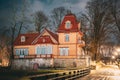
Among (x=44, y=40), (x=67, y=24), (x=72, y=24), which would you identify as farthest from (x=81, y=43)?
(x=44, y=40)

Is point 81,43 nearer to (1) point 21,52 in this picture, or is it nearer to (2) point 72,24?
(2) point 72,24

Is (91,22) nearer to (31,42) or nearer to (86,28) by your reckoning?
(86,28)

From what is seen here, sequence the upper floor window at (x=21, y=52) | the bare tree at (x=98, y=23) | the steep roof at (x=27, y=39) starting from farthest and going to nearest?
the steep roof at (x=27, y=39), the upper floor window at (x=21, y=52), the bare tree at (x=98, y=23)

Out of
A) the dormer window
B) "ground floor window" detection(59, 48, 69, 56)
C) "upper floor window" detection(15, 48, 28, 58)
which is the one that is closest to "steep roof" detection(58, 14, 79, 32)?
the dormer window

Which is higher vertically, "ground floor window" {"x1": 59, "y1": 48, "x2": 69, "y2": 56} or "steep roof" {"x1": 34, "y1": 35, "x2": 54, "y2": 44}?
"steep roof" {"x1": 34, "y1": 35, "x2": 54, "y2": 44}

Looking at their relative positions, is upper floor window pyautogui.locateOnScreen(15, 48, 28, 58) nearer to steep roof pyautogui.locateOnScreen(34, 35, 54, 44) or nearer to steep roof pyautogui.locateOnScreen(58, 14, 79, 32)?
steep roof pyautogui.locateOnScreen(34, 35, 54, 44)

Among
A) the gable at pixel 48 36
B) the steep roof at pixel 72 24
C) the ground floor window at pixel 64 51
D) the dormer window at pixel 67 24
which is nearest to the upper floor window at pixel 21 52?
the gable at pixel 48 36

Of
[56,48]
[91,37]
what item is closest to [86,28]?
[91,37]

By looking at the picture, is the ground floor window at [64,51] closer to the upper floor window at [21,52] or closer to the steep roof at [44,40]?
the steep roof at [44,40]

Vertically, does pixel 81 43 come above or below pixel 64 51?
above

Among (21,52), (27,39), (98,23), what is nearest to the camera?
(98,23)

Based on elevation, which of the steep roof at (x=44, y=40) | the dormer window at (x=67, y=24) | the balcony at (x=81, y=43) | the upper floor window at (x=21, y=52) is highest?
the dormer window at (x=67, y=24)

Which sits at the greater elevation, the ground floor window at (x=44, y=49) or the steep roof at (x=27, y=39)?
the steep roof at (x=27, y=39)

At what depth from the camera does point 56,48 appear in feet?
195
